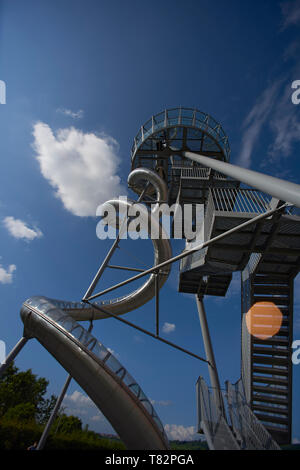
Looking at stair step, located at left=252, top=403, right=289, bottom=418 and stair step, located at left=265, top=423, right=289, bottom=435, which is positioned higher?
stair step, located at left=252, top=403, right=289, bottom=418

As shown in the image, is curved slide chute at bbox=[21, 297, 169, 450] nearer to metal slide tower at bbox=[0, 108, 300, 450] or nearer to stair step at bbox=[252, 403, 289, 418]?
metal slide tower at bbox=[0, 108, 300, 450]

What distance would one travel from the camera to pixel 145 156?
46.8 ft

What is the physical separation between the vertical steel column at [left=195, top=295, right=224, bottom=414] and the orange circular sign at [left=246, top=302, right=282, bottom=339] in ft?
6.31

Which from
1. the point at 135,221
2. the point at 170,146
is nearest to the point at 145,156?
the point at 170,146

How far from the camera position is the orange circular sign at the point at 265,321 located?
31.1ft

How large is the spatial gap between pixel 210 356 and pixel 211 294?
2.98 meters

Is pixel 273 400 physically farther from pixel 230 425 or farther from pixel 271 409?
pixel 230 425

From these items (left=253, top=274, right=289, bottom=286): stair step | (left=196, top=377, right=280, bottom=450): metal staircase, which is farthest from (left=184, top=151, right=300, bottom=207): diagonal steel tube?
(left=253, top=274, right=289, bottom=286): stair step

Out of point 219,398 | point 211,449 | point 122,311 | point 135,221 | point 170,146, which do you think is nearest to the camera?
point 211,449

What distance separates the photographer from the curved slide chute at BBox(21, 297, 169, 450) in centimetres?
518

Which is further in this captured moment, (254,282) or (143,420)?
(254,282)

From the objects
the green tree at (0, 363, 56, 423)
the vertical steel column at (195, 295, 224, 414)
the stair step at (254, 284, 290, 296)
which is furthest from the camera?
the green tree at (0, 363, 56, 423)

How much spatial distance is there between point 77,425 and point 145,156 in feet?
101
